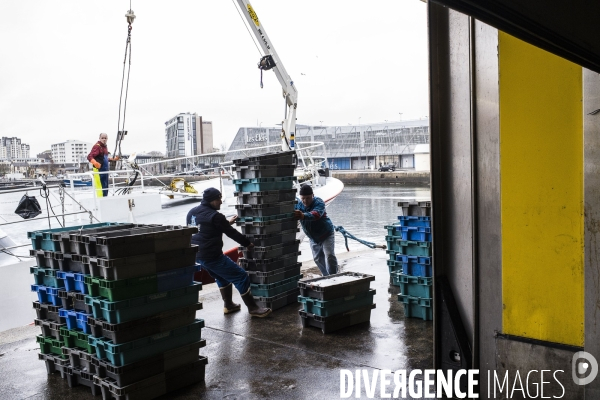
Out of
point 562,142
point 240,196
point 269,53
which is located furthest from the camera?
point 269,53

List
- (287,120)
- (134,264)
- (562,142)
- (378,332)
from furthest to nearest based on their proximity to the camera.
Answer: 1. (287,120)
2. (378,332)
3. (134,264)
4. (562,142)

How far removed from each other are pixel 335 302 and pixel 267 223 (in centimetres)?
165

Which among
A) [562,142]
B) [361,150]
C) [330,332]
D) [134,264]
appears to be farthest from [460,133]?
[361,150]

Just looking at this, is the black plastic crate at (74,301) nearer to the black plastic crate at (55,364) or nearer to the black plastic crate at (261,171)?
the black plastic crate at (55,364)

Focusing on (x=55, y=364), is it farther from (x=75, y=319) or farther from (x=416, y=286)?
(x=416, y=286)

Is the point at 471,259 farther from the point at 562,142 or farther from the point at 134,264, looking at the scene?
the point at 134,264

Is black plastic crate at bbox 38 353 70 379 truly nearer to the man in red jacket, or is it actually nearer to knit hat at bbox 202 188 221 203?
knit hat at bbox 202 188 221 203

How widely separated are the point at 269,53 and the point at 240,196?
7710 millimetres

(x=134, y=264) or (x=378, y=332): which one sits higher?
(x=134, y=264)

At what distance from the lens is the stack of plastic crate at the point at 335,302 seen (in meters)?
6.25

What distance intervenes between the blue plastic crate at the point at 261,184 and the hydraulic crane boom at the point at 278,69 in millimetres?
7209

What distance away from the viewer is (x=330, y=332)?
20.7ft

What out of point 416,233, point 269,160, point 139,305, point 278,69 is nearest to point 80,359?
point 139,305

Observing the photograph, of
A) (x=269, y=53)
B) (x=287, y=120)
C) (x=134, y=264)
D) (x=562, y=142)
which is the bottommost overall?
(x=134, y=264)
